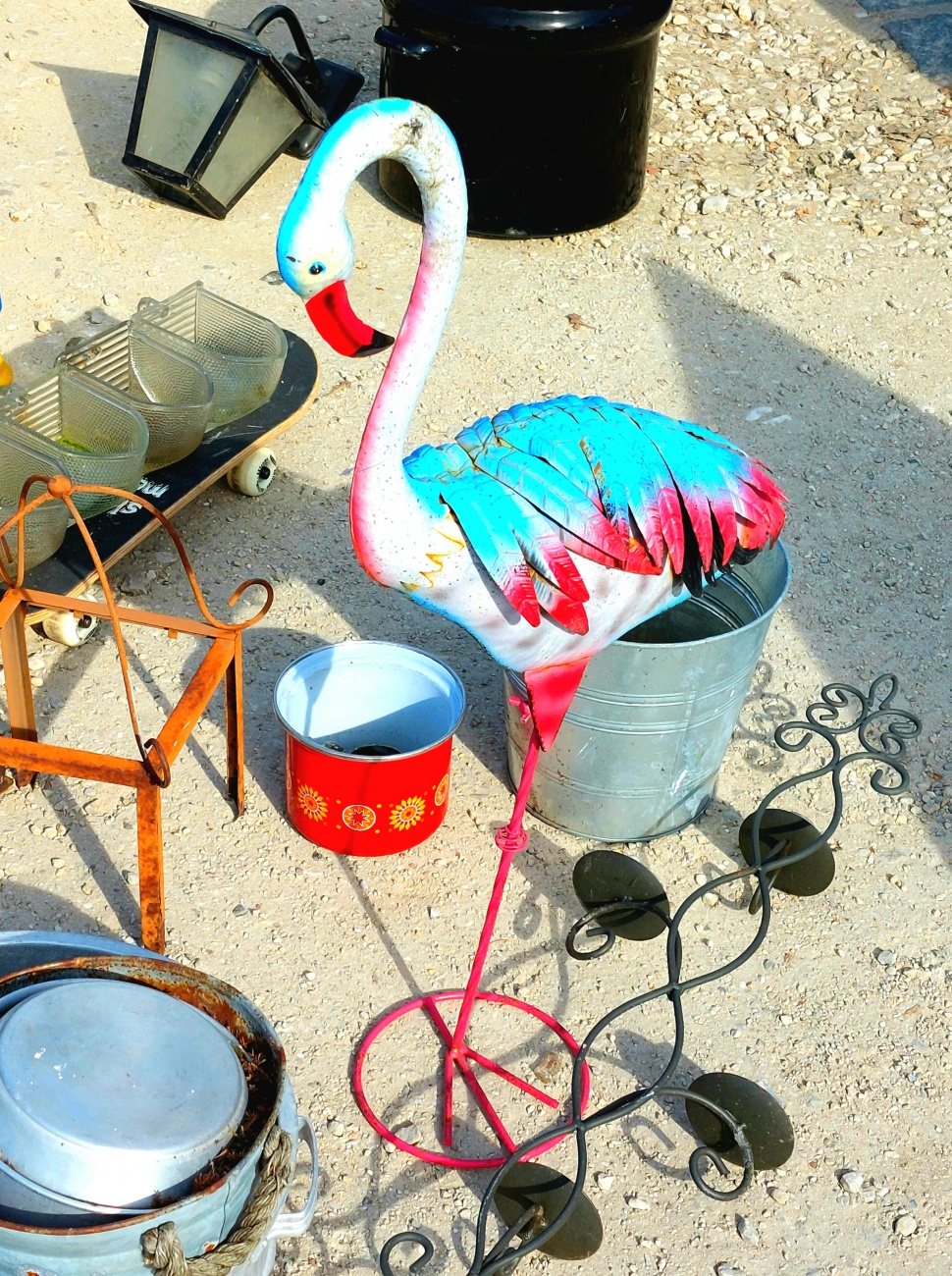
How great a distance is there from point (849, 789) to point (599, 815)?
65cm

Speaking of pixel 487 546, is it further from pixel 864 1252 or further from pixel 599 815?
pixel 864 1252

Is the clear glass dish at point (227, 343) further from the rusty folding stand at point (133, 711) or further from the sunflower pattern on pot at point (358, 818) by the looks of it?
the sunflower pattern on pot at point (358, 818)

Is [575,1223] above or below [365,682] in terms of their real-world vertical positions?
below

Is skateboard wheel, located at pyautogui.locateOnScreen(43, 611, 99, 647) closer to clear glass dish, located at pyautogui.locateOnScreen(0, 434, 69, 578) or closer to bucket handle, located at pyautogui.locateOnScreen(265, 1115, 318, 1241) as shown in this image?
clear glass dish, located at pyautogui.locateOnScreen(0, 434, 69, 578)

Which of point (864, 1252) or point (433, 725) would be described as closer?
point (864, 1252)

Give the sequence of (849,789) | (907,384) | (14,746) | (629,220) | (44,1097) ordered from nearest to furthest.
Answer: (44,1097), (14,746), (849,789), (907,384), (629,220)

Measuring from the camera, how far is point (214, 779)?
110 inches

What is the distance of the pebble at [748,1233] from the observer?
6.95 ft

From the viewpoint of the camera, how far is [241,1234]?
5.41 feet

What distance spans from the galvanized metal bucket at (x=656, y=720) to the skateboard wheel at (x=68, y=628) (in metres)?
1.05

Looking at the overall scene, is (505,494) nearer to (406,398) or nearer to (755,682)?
(406,398)

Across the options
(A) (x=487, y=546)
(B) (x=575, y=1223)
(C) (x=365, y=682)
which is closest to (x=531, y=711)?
(A) (x=487, y=546)

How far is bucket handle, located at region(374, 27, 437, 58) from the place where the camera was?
4320mm

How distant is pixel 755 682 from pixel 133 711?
5.21 ft
